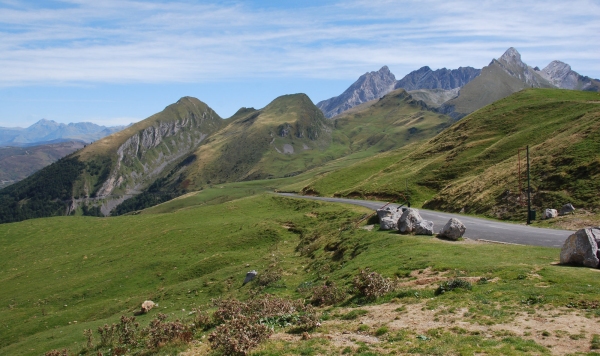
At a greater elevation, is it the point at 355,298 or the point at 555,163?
the point at 555,163

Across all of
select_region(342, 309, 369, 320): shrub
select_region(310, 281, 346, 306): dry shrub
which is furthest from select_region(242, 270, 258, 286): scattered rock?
select_region(342, 309, 369, 320): shrub

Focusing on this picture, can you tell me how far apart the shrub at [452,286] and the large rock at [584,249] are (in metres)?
8.36

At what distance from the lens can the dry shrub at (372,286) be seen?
2302cm

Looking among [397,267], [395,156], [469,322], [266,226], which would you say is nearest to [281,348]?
[469,322]

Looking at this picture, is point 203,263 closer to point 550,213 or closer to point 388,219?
point 388,219

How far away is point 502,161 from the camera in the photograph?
242ft

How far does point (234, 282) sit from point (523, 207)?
1585 inches

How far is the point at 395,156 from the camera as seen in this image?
137500 millimetres

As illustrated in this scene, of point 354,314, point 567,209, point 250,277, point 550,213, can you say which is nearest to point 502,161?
point 567,209

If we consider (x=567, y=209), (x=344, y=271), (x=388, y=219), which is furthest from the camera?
(x=567, y=209)

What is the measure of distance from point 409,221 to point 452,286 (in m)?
19.2

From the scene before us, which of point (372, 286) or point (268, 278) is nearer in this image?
point (372, 286)

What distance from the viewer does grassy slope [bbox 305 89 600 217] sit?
52438 mm

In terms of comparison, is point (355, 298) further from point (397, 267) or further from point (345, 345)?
point (345, 345)
